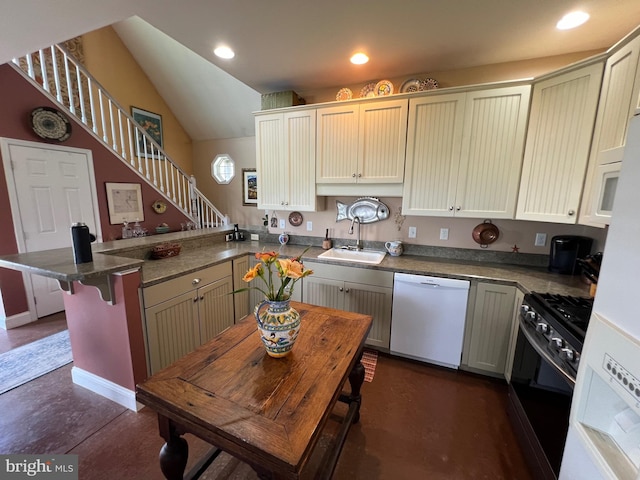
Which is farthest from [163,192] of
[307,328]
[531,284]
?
[531,284]

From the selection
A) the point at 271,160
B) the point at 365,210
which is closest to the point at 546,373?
the point at 365,210

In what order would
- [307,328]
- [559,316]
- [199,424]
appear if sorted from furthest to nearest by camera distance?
[307,328], [559,316], [199,424]

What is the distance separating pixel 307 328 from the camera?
150cm

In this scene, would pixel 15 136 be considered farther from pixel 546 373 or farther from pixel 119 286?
pixel 546 373

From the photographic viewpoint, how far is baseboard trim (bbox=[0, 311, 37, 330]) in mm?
2867

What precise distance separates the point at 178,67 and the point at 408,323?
5.48m

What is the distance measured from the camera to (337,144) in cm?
259

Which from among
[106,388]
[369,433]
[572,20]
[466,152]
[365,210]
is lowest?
[369,433]

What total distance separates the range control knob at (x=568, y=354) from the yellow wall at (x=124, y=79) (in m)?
6.36

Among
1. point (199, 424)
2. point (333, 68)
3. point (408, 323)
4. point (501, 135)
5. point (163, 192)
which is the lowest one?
point (408, 323)

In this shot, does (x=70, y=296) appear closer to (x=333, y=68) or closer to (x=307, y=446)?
(x=307, y=446)

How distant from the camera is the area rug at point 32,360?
84.4 inches

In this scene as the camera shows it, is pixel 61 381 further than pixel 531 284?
Yes

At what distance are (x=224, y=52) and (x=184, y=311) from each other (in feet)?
6.84
